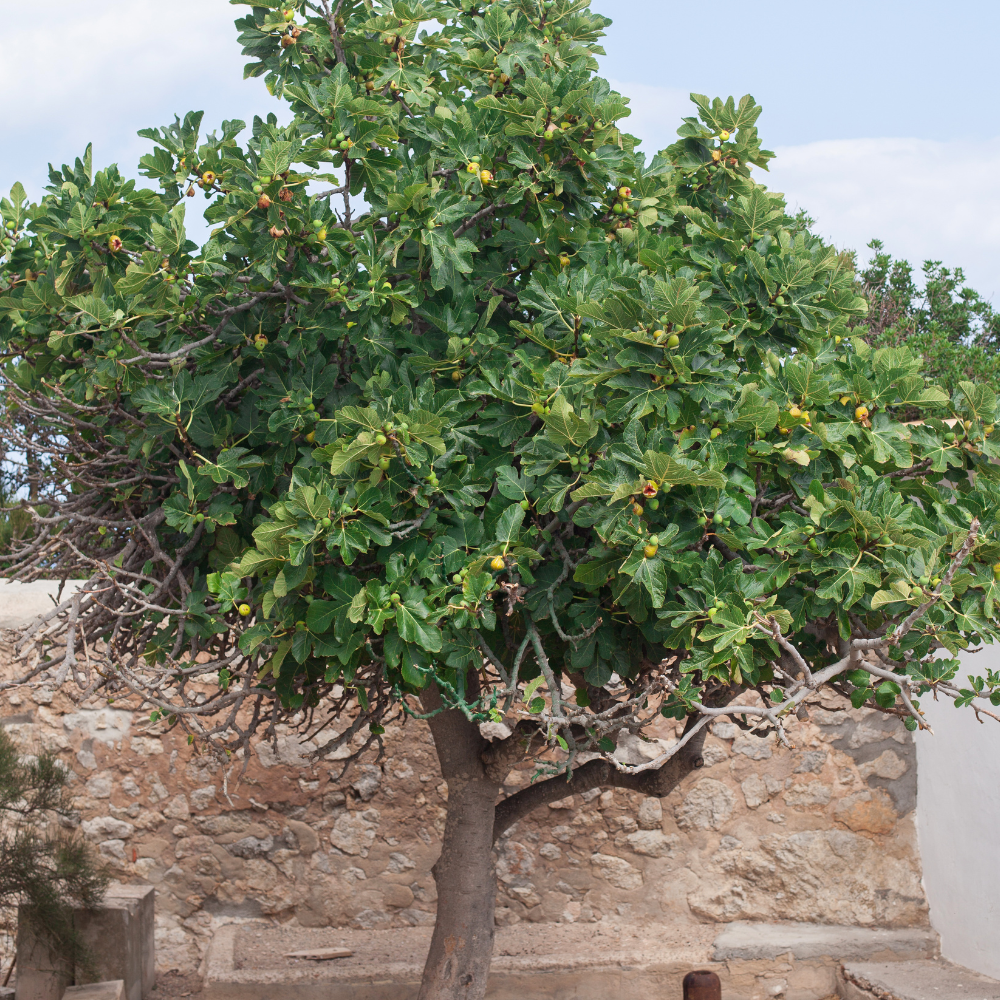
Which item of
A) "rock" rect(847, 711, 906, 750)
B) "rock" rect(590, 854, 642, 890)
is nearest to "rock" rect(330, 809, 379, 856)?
"rock" rect(590, 854, 642, 890)

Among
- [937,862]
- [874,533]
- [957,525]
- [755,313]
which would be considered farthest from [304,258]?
[937,862]

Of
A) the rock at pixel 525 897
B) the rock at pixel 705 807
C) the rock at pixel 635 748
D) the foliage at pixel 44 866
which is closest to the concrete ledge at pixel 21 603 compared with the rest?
the foliage at pixel 44 866

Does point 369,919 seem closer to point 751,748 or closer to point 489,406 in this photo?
point 751,748

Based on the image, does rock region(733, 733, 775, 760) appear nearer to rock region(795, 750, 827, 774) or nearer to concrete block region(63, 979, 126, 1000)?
rock region(795, 750, 827, 774)

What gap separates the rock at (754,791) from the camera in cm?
473

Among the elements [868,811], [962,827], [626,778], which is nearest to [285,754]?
[626,778]

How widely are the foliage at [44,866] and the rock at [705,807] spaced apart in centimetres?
273

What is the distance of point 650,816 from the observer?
470 centimetres

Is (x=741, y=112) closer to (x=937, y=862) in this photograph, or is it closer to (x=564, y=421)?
(x=564, y=421)

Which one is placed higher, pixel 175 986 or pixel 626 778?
pixel 626 778

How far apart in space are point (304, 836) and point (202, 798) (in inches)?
21.1

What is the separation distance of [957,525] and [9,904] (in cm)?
386

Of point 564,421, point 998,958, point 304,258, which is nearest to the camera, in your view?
point 564,421

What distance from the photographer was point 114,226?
2.32 m
